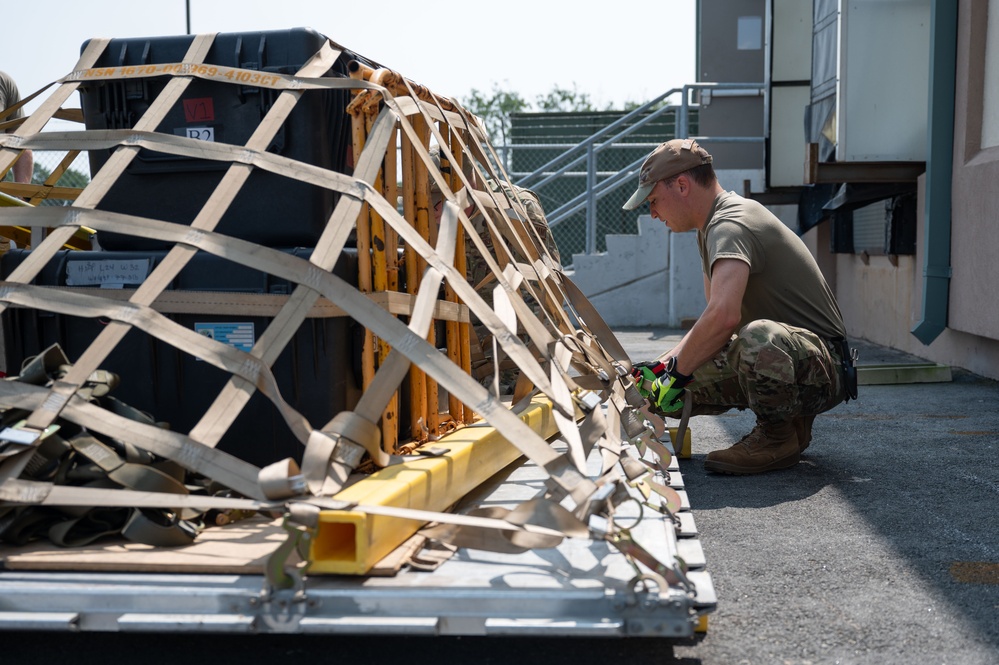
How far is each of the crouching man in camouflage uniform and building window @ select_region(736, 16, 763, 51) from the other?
13518 millimetres

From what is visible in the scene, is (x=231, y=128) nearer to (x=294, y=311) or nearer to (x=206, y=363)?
(x=206, y=363)

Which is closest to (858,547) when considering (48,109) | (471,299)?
(471,299)

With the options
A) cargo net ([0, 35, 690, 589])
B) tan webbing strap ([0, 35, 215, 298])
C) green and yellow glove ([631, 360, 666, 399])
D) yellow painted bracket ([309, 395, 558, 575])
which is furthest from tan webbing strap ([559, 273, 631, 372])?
tan webbing strap ([0, 35, 215, 298])

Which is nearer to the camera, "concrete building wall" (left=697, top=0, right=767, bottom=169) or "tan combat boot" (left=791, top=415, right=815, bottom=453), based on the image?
"tan combat boot" (left=791, top=415, right=815, bottom=453)

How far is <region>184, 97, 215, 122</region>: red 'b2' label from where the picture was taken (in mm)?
3045

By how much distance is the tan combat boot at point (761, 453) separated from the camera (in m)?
4.15

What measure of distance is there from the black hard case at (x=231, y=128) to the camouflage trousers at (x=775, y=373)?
1857mm

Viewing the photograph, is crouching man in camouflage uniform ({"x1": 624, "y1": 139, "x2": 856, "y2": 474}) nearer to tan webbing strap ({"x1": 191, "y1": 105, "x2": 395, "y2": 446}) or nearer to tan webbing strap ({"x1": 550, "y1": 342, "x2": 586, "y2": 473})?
tan webbing strap ({"x1": 550, "y1": 342, "x2": 586, "y2": 473})

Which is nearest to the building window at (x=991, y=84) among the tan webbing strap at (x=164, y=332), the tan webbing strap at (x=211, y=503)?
the tan webbing strap at (x=211, y=503)

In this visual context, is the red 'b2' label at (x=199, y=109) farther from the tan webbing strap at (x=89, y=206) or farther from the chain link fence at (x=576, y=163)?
the chain link fence at (x=576, y=163)

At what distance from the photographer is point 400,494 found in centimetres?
222

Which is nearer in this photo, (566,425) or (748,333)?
(566,425)

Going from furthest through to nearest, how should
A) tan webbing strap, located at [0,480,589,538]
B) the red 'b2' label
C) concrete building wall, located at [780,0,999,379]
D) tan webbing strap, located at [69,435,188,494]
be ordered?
concrete building wall, located at [780,0,999,379], the red 'b2' label, tan webbing strap, located at [69,435,188,494], tan webbing strap, located at [0,480,589,538]

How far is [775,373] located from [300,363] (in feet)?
6.76
